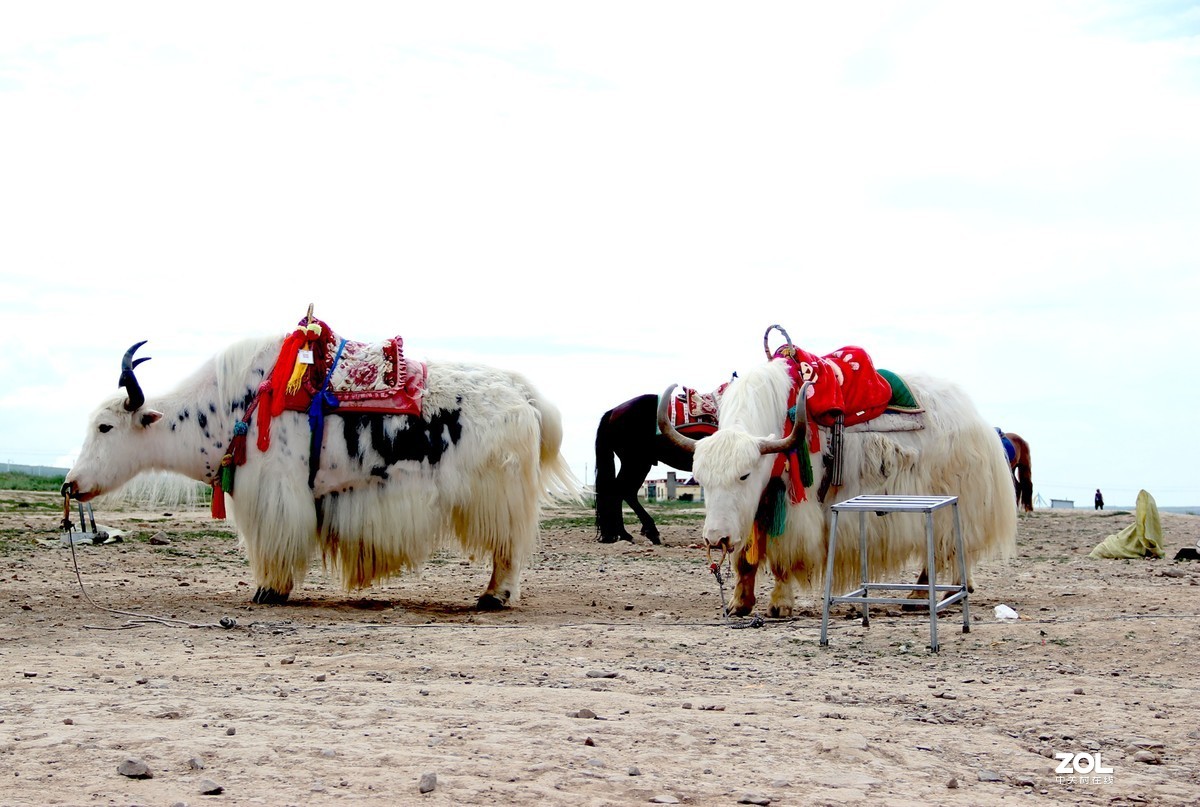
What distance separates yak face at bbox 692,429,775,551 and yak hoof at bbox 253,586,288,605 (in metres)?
3.19

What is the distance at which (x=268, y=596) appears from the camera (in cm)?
930

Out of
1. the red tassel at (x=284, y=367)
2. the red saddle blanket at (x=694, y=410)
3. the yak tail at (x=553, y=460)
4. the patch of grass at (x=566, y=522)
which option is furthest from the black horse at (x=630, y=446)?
the red tassel at (x=284, y=367)

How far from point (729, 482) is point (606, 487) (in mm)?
8760

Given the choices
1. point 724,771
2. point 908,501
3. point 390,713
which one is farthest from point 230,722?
point 908,501

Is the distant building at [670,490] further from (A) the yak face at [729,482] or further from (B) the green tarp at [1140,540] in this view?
(A) the yak face at [729,482]

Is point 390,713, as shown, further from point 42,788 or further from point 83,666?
point 83,666

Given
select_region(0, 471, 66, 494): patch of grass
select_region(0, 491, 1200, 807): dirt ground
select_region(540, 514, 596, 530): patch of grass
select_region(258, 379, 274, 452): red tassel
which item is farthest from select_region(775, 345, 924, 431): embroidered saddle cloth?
select_region(0, 471, 66, 494): patch of grass

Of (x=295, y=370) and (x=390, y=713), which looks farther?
(x=295, y=370)

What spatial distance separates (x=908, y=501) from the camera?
7301mm

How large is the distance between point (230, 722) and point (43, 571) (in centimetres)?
699

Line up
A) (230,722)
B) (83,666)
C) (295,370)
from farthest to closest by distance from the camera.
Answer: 1. (295,370)
2. (83,666)
3. (230,722)

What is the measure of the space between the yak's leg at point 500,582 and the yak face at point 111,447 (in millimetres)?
2587

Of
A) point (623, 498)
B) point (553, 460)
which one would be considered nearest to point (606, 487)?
point (623, 498)

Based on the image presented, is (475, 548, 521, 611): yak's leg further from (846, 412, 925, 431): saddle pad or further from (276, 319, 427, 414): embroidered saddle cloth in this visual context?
(846, 412, 925, 431): saddle pad
